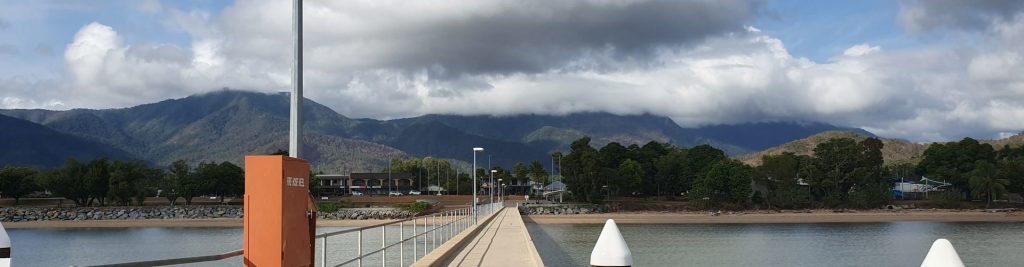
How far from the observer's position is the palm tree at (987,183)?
9606cm

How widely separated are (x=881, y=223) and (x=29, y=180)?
93.5 metres

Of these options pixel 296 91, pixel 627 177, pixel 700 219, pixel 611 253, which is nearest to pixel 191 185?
pixel 627 177

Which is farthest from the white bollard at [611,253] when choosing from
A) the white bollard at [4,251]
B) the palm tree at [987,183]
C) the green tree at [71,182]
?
→ the green tree at [71,182]

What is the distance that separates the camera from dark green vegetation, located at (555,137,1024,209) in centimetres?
9612

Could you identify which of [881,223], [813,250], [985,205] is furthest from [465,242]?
[985,205]

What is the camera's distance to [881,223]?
80125 mm

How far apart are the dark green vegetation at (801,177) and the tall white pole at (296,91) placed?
294ft

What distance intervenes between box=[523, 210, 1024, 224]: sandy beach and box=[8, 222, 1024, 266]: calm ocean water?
804cm

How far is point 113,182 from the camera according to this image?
10106cm

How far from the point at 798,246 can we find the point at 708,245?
523 cm

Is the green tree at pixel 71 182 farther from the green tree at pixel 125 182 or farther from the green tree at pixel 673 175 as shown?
the green tree at pixel 673 175

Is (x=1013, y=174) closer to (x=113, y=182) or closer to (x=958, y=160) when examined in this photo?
(x=958, y=160)

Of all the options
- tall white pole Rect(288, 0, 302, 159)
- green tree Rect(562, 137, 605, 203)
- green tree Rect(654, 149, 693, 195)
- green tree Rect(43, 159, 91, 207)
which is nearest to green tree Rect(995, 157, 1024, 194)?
green tree Rect(654, 149, 693, 195)

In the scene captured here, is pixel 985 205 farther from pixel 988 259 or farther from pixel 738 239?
pixel 988 259
